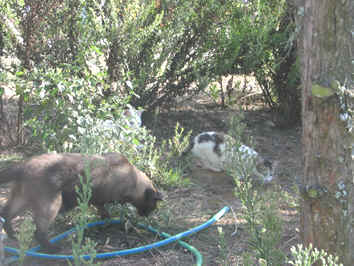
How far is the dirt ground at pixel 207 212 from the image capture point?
3.90 meters

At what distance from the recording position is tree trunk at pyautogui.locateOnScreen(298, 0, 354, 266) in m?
2.67

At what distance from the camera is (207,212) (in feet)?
16.4

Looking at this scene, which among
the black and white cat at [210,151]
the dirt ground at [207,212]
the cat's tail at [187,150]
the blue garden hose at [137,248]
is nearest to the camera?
the blue garden hose at [137,248]

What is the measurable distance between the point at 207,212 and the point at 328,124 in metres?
2.52

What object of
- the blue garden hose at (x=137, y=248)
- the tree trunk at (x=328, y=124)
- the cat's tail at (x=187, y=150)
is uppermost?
the tree trunk at (x=328, y=124)

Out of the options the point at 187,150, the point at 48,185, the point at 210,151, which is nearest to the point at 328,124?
the point at 48,185

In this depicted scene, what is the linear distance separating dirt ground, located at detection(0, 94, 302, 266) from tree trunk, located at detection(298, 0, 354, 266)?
15.1 inches

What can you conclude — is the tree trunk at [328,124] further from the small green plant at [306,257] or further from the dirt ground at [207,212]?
the small green plant at [306,257]

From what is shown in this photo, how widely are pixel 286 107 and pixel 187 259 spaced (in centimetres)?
469

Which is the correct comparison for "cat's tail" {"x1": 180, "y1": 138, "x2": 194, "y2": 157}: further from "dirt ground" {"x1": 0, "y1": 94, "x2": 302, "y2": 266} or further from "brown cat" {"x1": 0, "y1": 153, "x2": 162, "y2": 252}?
"brown cat" {"x1": 0, "y1": 153, "x2": 162, "y2": 252}

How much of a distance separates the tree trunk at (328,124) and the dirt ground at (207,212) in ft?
1.26

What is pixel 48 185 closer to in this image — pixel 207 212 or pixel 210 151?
pixel 207 212

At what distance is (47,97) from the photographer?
5012 mm

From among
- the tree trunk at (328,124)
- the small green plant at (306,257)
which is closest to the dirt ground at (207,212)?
the tree trunk at (328,124)
